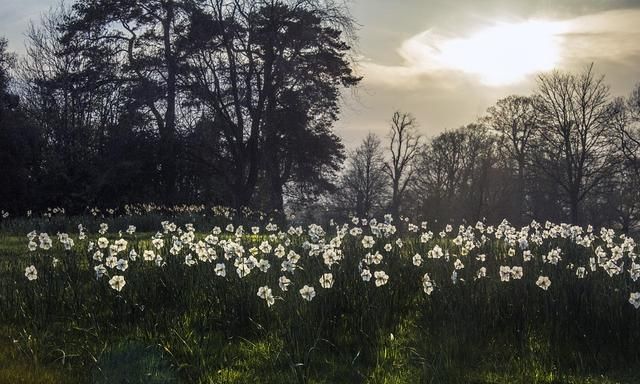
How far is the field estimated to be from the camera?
15.2 ft

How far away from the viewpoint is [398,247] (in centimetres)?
769

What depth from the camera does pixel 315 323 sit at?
17.3ft

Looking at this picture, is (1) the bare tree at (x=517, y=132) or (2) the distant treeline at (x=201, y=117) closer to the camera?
(2) the distant treeline at (x=201, y=117)

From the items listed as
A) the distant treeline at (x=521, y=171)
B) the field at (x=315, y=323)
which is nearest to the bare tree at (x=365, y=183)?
the distant treeline at (x=521, y=171)

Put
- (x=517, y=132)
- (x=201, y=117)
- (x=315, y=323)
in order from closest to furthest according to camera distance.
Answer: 1. (x=315, y=323)
2. (x=201, y=117)
3. (x=517, y=132)

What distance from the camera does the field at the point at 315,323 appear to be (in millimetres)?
4641

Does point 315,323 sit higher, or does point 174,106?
point 174,106

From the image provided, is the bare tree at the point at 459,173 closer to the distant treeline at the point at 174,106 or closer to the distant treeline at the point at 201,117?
the distant treeline at the point at 201,117

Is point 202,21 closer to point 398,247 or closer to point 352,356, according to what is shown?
point 398,247

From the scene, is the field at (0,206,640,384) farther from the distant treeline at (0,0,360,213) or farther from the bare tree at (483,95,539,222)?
the bare tree at (483,95,539,222)

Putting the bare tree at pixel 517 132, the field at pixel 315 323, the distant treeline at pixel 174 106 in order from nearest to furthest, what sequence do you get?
the field at pixel 315 323 < the distant treeline at pixel 174 106 < the bare tree at pixel 517 132

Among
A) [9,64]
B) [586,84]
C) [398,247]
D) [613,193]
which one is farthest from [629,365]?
[613,193]

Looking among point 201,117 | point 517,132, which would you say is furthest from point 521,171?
point 201,117

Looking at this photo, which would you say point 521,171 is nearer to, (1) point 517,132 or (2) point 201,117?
(1) point 517,132
